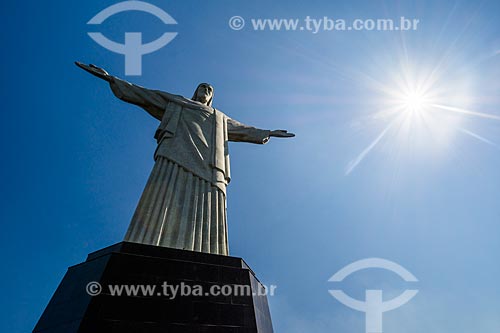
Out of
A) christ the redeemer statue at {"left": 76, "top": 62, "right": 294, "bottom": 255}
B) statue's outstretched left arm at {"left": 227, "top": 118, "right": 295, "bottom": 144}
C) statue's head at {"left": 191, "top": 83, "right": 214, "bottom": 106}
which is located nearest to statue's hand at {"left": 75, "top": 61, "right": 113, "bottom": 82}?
christ the redeemer statue at {"left": 76, "top": 62, "right": 294, "bottom": 255}

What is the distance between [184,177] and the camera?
7664 mm

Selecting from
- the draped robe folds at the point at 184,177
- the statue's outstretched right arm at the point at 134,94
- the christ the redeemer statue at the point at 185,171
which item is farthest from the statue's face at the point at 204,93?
the statue's outstretched right arm at the point at 134,94

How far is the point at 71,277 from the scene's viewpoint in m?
5.88

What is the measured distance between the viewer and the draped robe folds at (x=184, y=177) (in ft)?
22.6

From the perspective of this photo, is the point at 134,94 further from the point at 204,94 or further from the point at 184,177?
the point at 184,177

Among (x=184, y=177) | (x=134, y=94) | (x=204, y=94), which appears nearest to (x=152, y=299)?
(x=184, y=177)

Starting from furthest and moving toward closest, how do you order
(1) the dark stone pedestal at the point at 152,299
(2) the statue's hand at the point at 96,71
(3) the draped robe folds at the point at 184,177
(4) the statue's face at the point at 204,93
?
(4) the statue's face at the point at 204,93 < (2) the statue's hand at the point at 96,71 < (3) the draped robe folds at the point at 184,177 < (1) the dark stone pedestal at the point at 152,299

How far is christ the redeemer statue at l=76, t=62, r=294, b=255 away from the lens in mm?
6887

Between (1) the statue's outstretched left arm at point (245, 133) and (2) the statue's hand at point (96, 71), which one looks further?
(1) the statue's outstretched left arm at point (245, 133)

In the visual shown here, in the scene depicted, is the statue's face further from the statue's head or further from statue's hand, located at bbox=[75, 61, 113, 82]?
statue's hand, located at bbox=[75, 61, 113, 82]

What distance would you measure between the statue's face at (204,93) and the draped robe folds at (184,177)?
488mm

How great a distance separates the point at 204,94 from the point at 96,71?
2663mm

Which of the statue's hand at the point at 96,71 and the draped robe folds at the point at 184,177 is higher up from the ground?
the statue's hand at the point at 96,71

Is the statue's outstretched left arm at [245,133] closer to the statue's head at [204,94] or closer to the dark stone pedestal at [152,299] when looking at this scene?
the statue's head at [204,94]
